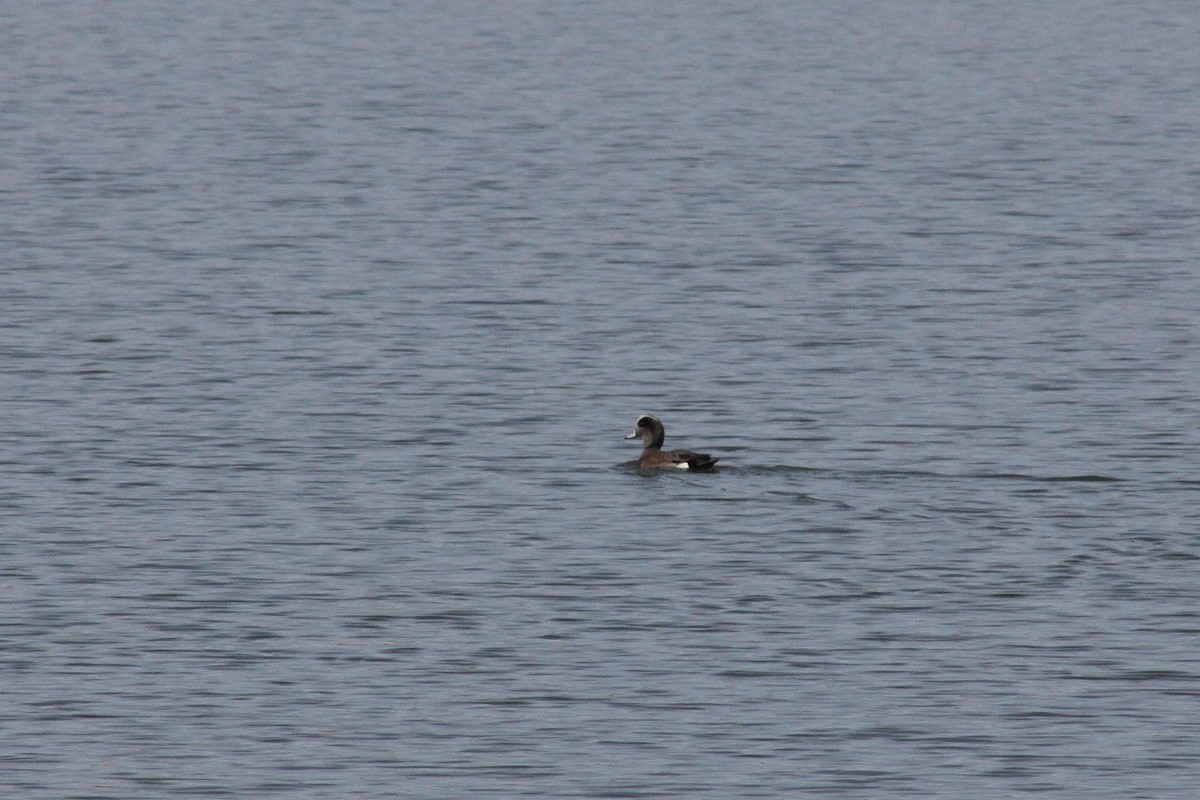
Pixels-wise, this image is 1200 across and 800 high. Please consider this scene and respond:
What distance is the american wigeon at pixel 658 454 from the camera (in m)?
23.4

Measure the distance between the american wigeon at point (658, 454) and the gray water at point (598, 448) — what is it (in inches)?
8.2

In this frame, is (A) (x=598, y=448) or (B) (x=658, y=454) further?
(A) (x=598, y=448)

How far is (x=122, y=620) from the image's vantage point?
18.3 m

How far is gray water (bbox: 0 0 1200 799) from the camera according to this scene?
52.7 ft

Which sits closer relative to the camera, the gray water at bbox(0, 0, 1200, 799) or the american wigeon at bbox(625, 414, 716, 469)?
the gray water at bbox(0, 0, 1200, 799)

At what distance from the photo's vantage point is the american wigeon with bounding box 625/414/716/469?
76.6 ft

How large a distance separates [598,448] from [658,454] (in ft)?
3.81

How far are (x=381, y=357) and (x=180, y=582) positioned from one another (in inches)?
382

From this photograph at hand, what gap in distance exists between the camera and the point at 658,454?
23.6 metres

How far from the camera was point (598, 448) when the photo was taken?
2462 cm

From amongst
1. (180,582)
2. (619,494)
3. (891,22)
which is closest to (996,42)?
(891,22)

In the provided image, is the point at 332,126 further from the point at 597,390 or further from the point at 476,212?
the point at 597,390

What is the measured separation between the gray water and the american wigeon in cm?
21

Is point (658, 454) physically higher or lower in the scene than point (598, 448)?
higher
